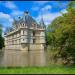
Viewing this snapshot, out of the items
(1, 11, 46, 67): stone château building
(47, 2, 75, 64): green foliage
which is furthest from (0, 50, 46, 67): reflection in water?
(47, 2, 75, 64): green foliage

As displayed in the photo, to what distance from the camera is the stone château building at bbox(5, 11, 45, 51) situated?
25781 millimetres

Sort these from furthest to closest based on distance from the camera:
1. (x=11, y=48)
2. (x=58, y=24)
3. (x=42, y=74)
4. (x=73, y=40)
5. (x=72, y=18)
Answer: (x=11, y=48) < (x=58, y=24) < (x=73, y=40) < (x=72, y=18) < (x=42, y=74)

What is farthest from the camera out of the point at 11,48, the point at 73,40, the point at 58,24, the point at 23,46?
the point at 23,46

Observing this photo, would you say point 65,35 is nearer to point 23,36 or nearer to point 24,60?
point 24,60

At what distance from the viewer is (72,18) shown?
9258mm

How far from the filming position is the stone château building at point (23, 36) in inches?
1015

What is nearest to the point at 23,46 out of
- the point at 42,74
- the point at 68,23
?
the point at 68,23

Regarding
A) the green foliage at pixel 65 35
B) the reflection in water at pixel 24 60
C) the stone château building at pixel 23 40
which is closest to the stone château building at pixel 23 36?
the stone château building at pixel 23 40

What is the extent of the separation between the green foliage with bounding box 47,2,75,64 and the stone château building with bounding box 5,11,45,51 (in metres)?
11.7

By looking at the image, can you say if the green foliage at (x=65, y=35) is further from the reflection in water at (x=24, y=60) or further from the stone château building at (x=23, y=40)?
the stone château building at (x=23, y=40)

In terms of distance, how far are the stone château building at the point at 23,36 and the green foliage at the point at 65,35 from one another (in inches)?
461

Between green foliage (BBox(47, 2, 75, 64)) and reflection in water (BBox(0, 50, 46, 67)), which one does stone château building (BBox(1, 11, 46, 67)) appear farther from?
green foliage (BBox(47, 2, 75, 64))

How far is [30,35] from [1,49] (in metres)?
4.44

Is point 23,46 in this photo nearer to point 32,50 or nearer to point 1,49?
point 32,50
